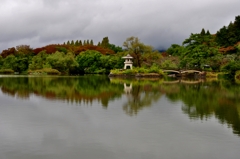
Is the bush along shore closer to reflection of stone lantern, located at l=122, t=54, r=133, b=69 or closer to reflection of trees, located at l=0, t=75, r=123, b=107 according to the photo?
reflection of stone lantern, located at l=122, t=54, r=133, b=69

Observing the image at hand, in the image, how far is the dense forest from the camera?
44.3 m

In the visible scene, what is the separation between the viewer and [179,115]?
423 inches

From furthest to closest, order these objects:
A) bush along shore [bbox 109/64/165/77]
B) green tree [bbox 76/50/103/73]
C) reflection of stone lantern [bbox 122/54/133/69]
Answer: green tree [bbox 76/50/103/73], reflection of stone lantern [bbox 122/54/133/69], bush along shore [bbox 109/64/165/77]

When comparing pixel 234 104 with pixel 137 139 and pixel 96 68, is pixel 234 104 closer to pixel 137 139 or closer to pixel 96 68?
pixel 137 139

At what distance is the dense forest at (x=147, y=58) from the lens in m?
44.3

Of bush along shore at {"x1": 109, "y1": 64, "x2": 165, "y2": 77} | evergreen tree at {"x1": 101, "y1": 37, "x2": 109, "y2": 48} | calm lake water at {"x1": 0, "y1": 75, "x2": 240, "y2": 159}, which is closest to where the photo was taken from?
calm lake water at {"x1": 0, "y1": 75, "x2": 240, "y2": 159}

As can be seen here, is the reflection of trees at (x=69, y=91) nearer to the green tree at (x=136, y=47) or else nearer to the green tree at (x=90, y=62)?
the green tree at (x=136, y=47)

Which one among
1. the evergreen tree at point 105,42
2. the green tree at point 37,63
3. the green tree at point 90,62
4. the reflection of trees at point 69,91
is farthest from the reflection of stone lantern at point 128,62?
the evergreen tree at point 105,42

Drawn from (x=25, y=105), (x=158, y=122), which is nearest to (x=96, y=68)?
(x=25, y=105)

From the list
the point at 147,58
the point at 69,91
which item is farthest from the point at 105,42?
the point at 69,91

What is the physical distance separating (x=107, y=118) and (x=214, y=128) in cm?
336

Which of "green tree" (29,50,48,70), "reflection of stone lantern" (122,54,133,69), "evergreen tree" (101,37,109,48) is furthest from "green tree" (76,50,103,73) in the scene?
"evergreen tree" (101,37,109,48)

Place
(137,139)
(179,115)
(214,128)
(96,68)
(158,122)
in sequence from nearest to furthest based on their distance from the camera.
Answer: (137,139)
(214,128)
(158,122)
(179,115)
(96,68)

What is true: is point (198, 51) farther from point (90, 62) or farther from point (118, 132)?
point (118, 132)
